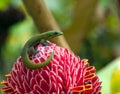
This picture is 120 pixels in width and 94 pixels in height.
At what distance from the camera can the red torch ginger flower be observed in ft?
3.81

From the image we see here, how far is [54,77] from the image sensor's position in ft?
3.81

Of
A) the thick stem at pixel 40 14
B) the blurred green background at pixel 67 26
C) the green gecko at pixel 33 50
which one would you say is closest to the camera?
the green gecko at pixel 33 50

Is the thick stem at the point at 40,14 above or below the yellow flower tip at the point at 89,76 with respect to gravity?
above

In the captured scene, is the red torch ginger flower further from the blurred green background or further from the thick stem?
the blurred green background

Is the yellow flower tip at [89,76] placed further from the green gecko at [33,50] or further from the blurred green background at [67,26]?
the blurred green background at [67,26]

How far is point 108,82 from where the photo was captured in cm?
192

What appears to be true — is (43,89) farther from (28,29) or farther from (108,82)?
(28,29)

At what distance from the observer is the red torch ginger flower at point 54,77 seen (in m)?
1.16

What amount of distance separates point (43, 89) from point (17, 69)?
0.09 metres

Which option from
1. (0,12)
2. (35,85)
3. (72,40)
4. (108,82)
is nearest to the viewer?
(35,85)

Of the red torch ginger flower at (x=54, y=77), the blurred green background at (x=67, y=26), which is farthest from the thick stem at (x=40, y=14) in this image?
the blurred green background at (x=67, y=26)

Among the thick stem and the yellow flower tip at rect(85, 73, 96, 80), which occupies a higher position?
the thick stem

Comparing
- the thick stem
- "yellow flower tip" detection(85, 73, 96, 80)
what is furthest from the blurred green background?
"yellow flower tip" detection(85, 73, 96, 80)

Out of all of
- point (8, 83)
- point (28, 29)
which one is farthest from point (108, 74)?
point (28, 29)
